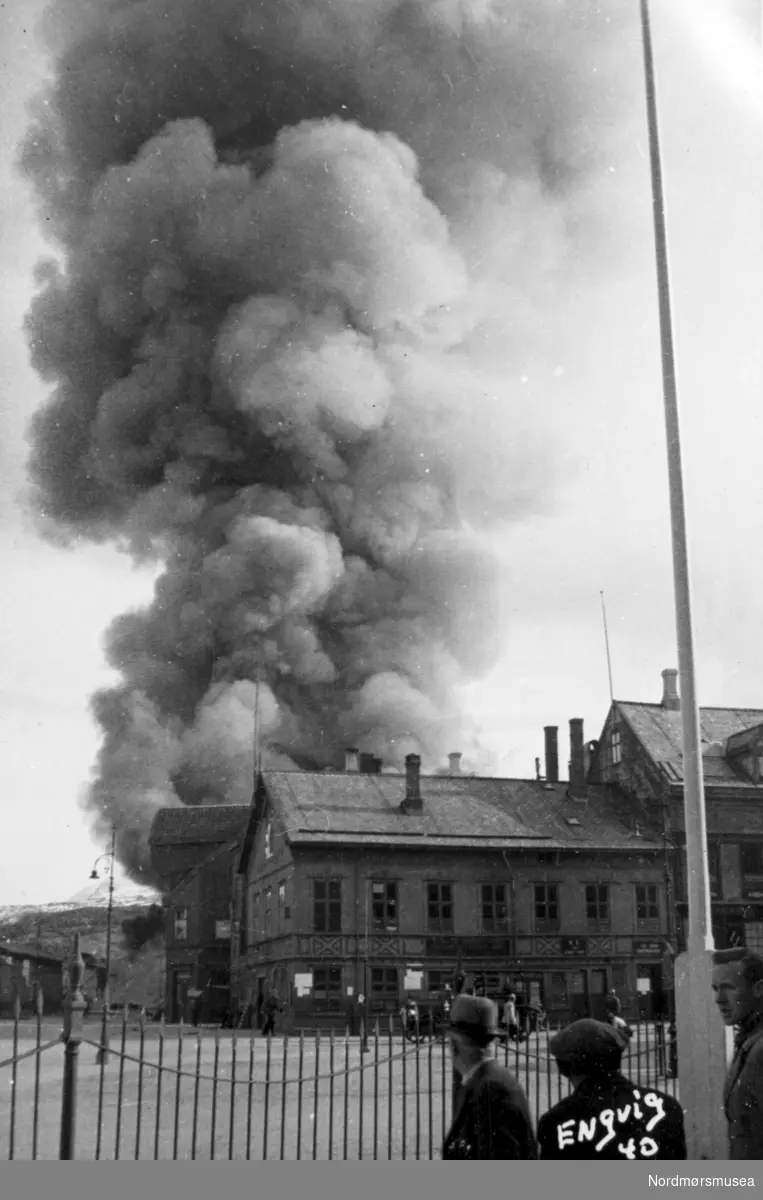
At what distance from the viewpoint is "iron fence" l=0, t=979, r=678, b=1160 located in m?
6.04

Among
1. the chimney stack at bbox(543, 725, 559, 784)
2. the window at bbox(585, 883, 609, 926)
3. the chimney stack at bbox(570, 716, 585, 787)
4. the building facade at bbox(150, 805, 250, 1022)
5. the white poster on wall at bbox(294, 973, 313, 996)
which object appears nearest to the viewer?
the white poster on wall at bbox(294, 973, 313, 996)

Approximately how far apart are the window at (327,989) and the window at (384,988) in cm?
83

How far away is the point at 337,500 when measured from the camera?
4388cm

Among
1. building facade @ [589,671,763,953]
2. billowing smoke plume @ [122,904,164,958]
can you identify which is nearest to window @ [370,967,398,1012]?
building facade @ [589,671,763,953]

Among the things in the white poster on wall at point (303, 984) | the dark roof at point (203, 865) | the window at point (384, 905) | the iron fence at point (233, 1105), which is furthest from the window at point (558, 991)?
the dark roof at point (203, 865)

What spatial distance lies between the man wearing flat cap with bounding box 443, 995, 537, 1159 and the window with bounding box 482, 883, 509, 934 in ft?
86.7

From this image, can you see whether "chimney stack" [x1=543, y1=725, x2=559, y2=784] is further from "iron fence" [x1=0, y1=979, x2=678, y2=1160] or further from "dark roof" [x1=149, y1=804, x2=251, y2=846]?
"iron fence" [x1=0, y1=979, x2=678, y2=1160]

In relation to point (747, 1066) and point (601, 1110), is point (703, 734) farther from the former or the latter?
point (601, 1110)

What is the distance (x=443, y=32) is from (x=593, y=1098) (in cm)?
1880

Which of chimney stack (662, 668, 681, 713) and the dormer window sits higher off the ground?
chimney stack (662, 668, 681, 713)

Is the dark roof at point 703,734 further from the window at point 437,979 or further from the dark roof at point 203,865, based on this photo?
the dark roof at point 203,865

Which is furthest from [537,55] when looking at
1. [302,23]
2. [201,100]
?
[201,100]

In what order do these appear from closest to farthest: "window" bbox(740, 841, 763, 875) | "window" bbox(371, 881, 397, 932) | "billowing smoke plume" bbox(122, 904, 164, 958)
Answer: "window" bbox(371, 881, 397, 932) < "window" bbox(740, 841, 763, 875) < "billowing smoke plume" bbox(122, 904, 164, 958)

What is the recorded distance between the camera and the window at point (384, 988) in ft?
93.1
